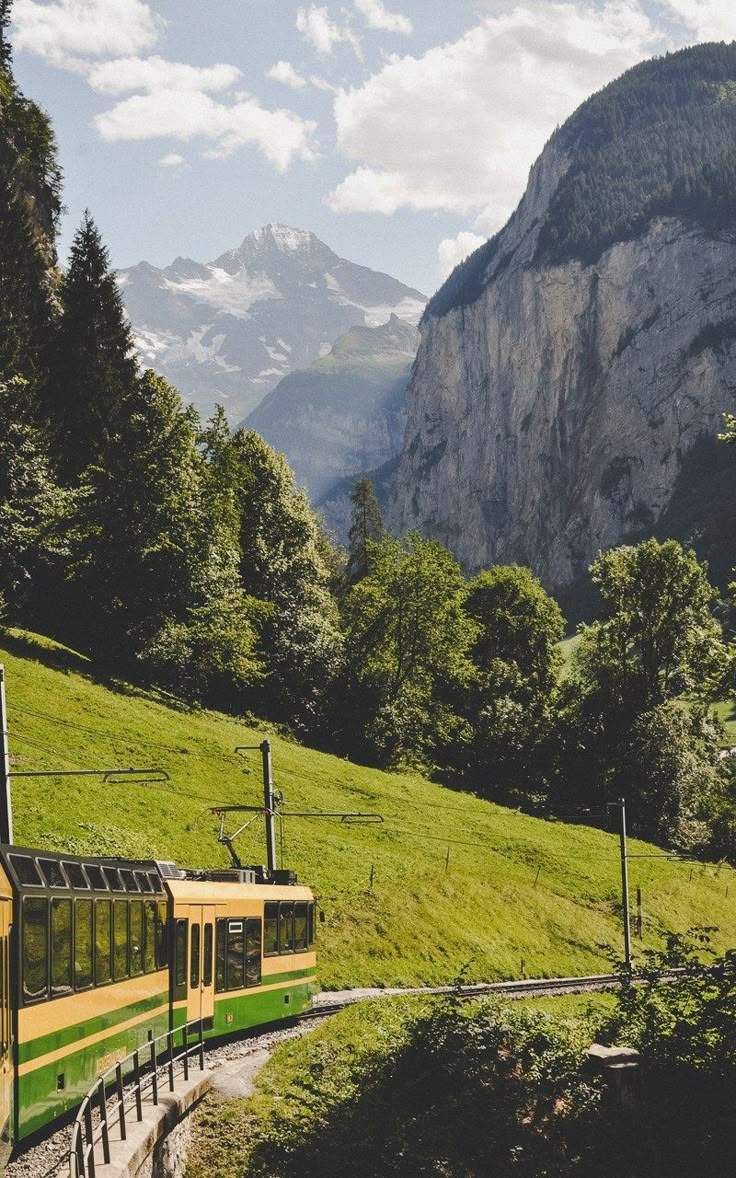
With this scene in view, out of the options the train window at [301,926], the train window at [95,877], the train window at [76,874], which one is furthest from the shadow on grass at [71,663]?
the train window at [76,874]

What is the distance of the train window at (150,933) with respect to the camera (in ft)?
65.7

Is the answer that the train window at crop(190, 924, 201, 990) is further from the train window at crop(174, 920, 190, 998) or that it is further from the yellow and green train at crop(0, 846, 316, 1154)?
the train window at crop(174, 920, 190, 998)

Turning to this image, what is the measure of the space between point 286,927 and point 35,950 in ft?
49.0

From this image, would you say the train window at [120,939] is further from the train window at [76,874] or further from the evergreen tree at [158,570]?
the evergreen tree at [158,570]

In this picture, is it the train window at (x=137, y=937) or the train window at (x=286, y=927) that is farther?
the train window at (x=286, y=927)

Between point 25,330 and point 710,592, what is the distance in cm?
4610

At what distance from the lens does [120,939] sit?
18.3 metres

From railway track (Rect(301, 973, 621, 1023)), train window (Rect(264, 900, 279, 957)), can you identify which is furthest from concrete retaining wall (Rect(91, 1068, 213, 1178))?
railway track (Rect(301, 973, 621, 1023))

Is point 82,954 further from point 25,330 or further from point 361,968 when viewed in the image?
point 25,330

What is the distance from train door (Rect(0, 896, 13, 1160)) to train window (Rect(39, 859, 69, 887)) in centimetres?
158

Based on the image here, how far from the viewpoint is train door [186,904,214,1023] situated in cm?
2278

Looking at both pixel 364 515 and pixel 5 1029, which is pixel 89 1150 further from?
pixel 364 515

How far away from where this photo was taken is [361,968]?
37.8 meters

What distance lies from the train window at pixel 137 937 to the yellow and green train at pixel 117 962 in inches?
1.3
